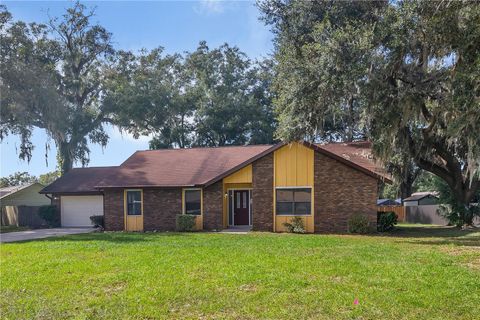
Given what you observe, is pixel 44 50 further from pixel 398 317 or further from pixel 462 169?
pixel 398 317

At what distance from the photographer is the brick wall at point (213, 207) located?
68.6 ft

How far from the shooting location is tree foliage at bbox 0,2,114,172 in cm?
3086

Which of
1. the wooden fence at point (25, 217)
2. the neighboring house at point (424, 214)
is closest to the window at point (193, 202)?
the wooden fence at point (25, 217)

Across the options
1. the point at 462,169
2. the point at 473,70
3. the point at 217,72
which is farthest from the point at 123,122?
the point at 473,70

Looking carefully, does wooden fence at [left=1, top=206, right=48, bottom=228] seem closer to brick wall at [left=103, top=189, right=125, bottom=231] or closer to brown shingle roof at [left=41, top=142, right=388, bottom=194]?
brown shingle roof at [left=41, top=142, right=388, bottom=194]

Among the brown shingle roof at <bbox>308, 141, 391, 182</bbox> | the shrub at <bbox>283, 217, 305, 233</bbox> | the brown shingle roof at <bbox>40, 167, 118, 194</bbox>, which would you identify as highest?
the brown shingle roof at <bbox>308, 141, 391, 182</bbox>

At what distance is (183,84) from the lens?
38.3m

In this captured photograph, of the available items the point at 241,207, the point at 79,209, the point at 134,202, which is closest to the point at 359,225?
the point at 241,207

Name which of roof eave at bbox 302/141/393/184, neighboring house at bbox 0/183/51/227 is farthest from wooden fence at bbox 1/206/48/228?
roof eave at bbox 302/141/393/184

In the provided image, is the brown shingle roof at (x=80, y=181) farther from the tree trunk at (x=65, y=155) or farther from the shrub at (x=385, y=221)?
the shrub at (x=385, y=221)

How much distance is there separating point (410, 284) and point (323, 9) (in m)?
12.7

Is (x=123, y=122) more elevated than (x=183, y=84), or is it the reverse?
(x=183, y=84)

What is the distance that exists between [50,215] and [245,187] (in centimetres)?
1262

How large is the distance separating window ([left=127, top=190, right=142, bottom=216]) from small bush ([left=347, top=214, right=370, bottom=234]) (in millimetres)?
9997
